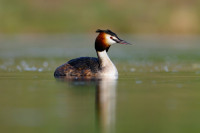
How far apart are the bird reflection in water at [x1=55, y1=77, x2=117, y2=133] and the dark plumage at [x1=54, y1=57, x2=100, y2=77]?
1.42 feet

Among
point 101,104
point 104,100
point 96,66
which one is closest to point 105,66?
point 96,66

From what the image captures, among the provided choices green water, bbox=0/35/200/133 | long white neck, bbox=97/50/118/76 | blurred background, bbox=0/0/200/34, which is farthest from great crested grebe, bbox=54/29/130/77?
blurred background, bbox=0/0/200/34

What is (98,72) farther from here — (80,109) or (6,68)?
(80,109)

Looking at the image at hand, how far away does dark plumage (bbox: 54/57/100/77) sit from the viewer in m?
13.3

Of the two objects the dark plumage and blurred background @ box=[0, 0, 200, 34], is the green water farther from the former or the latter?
blurred background @ box=[0, 0, 200, 34]

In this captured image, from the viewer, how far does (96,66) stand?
1346 cm

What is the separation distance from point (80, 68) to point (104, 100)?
4320 millimetres

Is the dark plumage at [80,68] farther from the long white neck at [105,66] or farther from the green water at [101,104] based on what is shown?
the green water at [101,104]

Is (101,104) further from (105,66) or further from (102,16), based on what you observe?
(102,16)

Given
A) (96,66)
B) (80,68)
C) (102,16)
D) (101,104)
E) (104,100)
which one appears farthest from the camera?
(102,16)

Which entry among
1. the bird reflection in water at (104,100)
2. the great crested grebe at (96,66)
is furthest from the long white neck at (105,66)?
the bird reflection in water at (104,100)

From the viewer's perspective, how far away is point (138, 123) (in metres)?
7.32

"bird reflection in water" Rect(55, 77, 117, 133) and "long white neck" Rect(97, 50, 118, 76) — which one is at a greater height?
"long white neck" Rect(97, 50, 118, 76)

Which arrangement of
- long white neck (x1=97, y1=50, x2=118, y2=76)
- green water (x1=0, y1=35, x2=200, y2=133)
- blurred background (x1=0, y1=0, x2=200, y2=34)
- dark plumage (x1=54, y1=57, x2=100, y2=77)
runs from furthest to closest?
blurred background (x1=0, y1=0, x2=200, y2=34) < long white neck (x1=97, y1=50, x2=118, y2=76) < dark plumage (x1=54, y1=57, x2=100, y2=77) < green water (x1=0, y1=35, x2=200, y2=133)
